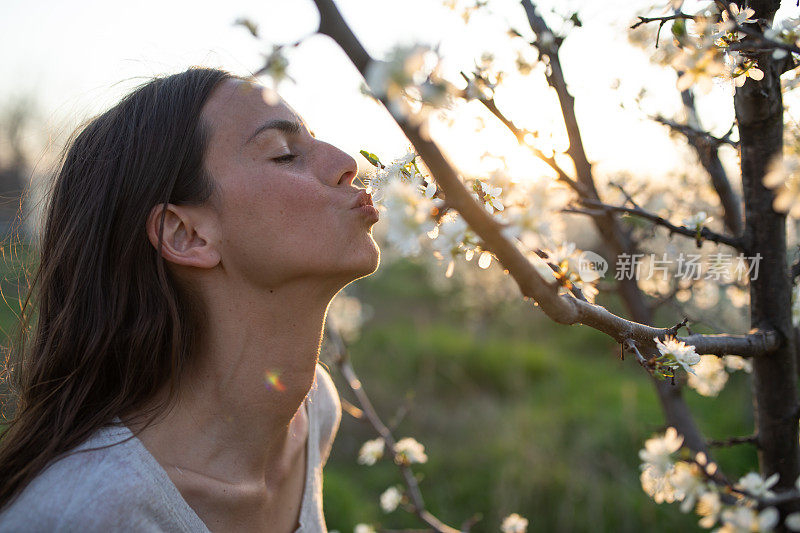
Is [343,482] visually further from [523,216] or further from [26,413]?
[523,216]

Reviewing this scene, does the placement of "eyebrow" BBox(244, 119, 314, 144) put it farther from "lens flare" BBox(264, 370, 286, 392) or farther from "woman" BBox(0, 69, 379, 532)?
"lens flare" BBox(264, 370, 286, 392)

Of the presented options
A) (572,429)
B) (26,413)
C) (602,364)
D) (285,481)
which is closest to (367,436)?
(572,429)

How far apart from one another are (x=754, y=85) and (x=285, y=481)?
5.51 feet

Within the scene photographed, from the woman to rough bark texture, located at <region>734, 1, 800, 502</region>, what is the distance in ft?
2.98

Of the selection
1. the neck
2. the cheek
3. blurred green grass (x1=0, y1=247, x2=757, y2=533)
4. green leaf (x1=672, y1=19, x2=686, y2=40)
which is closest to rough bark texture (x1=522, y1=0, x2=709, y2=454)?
green leaf (x1=672, y1=19, x2=686, y2=40)

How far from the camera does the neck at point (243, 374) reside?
156 centimetres

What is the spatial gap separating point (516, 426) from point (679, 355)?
4.79 metres

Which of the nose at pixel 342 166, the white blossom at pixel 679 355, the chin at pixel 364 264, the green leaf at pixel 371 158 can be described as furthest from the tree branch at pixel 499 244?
the nose at pixel 342 166

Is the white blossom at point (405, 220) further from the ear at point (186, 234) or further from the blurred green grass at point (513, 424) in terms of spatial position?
the blurred green grass at point (513, 424)

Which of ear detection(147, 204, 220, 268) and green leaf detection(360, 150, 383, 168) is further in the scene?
ear detection(147, 204, 220, 268)

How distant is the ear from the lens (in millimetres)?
1551

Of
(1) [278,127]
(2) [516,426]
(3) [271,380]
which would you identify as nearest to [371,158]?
(1) [278,127]

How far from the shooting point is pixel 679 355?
0.99 metres

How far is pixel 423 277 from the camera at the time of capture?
14102 mm
